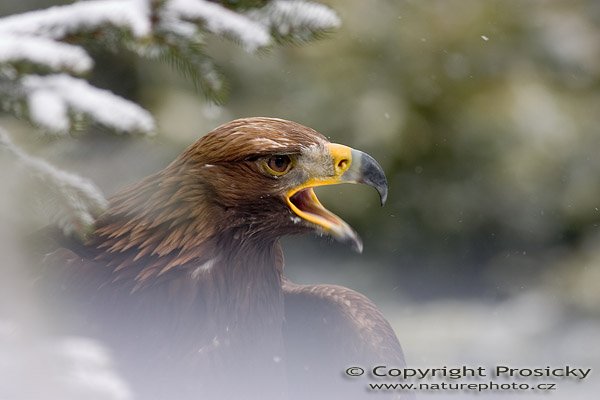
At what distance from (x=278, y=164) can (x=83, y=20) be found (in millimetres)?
832

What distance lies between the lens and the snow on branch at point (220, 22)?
129cm

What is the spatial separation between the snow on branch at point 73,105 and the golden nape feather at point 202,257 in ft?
2.76

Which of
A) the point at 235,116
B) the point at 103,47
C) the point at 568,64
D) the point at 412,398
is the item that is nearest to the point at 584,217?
the point at 568,64

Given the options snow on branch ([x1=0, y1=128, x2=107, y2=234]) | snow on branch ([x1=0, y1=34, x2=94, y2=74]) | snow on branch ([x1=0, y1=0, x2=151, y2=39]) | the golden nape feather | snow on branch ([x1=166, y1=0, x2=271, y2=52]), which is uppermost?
the golden nape feather

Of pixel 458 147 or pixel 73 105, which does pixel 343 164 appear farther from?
pixel 458 147

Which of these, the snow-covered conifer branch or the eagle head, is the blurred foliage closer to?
the eagle head

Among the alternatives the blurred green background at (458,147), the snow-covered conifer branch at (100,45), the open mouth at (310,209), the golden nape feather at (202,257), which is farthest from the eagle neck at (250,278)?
the blurred green background at (458,147)

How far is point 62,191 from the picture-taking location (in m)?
1.18

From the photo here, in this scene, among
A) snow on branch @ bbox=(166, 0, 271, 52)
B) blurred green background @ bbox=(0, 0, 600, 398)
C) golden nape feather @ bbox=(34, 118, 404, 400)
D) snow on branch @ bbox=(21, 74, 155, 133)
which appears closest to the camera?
snow on branch @ bbox=(21, 74, 155, 133)

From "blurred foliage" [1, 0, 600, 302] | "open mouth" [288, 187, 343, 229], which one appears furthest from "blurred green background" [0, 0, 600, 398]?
"open mouth" [288, 187, 343, 229]

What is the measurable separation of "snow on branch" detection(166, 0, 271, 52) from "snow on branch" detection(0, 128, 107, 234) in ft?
0.89

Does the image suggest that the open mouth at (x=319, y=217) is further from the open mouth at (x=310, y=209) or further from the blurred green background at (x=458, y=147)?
the blurred green background at (x=458, y=147)

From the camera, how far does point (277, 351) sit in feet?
7.09

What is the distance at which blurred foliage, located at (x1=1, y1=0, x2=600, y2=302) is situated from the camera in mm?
4344
